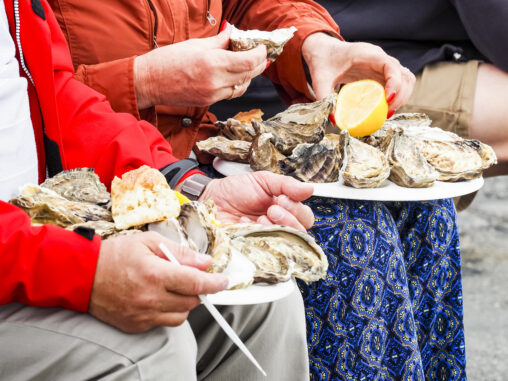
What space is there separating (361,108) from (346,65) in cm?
23

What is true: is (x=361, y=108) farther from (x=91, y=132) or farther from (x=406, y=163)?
(x=91, y=132)

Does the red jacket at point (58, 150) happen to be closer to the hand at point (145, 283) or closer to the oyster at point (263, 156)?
the hand at point (145, 283)

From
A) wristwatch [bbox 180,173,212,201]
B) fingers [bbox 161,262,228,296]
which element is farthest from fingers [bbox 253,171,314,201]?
fingers [bbox 161,262,228,296]

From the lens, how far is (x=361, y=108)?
1276 mm

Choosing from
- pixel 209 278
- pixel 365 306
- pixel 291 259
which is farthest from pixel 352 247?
pixel 209 278

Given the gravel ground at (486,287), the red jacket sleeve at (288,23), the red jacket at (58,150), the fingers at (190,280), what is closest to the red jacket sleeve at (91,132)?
the red jacket at (58,150)

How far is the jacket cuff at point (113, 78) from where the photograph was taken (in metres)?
1.25

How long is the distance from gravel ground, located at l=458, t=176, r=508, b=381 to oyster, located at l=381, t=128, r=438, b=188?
105 cm

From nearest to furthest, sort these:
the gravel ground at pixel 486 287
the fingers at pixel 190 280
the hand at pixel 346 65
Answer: the fingers at pixel 190 280 < the hand at pixel 346 65 < the gravel ground at pixel 486 287

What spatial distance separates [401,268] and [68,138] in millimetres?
654

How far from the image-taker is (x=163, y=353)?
0.77 metres

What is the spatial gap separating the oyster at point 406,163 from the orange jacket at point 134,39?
0.40 metres

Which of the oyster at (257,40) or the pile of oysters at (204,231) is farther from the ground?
the oyster at (257,40)

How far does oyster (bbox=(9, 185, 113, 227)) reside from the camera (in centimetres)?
83
